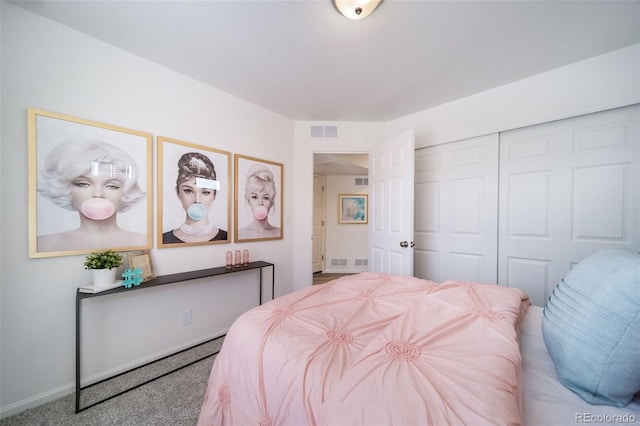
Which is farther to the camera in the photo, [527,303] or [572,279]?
[527,303]

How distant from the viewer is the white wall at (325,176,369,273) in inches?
206

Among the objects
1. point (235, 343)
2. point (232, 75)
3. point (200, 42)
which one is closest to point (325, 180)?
point (232, 75)

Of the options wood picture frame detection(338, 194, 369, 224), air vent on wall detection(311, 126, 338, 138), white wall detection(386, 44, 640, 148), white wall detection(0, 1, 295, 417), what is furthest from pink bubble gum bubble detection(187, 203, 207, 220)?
wood picture frame detection(338, 194, 369, 224)

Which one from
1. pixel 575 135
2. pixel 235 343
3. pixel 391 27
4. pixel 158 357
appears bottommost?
pixel 158 357

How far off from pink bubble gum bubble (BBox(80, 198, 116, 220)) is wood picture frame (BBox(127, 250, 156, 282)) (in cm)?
34

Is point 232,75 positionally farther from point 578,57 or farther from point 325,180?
point 325,180

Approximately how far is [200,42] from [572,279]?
2548 millimetres

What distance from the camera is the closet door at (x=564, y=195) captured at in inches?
72.7

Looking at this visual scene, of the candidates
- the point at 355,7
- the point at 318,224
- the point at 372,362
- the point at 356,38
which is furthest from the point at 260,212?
the point at 318,224

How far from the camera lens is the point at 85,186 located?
1.67 m

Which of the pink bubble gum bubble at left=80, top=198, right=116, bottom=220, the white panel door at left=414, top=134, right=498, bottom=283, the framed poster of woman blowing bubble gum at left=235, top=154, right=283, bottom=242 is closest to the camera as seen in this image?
the pink bubble gum bubble at left=80, top=198, right=116, bottom=220

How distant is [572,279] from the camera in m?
0.94

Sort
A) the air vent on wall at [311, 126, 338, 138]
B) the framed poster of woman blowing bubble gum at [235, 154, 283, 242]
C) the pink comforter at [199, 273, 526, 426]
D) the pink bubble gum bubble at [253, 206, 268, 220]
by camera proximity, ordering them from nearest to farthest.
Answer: the pink comforter at [199, 273, 526, 426]
the framed poster of woman blowing bubble gum at [235, 154, 283, 242]
the pink bubble gum bubble at [253, 206, 268, 220]
the air vent on wall at [311, 126, 338, 138]

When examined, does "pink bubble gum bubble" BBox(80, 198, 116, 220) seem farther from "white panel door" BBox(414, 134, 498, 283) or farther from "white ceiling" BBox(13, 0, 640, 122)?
"white panel door" BBox(414, 134, 498, 283)
